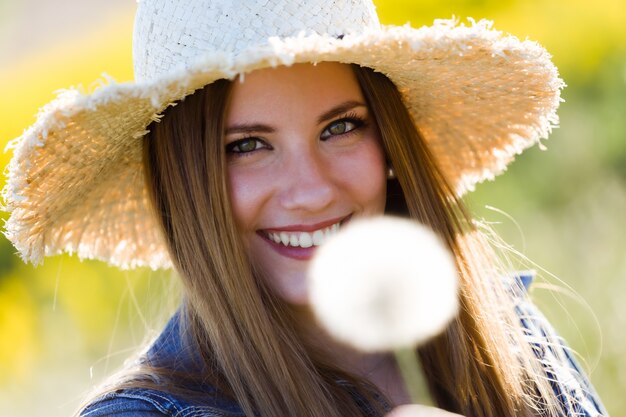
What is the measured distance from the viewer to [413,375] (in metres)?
2.70

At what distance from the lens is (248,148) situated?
2408 millimetres

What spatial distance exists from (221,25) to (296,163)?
1.28 feet

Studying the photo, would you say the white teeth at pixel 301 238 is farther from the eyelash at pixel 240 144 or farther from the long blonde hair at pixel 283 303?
the eyelash at pixel 240 144

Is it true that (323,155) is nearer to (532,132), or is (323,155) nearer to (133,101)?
(133,101)

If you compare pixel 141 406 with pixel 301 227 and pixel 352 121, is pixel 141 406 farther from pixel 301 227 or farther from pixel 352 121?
pixel 352 121

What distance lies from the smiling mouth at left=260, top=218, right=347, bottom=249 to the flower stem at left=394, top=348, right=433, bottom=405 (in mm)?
473

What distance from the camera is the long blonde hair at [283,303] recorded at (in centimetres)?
234

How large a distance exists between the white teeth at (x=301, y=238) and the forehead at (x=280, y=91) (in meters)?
0.33

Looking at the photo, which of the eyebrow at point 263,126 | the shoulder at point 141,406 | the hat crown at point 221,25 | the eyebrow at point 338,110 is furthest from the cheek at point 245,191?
the shoulder at point 141,406

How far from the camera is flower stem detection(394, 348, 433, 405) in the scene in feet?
8.69

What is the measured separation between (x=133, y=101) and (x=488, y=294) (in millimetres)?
1139

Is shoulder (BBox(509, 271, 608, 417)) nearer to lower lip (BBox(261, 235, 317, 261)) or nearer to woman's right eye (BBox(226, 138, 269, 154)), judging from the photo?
lower lip (BBox(261, 235, 317, 261))

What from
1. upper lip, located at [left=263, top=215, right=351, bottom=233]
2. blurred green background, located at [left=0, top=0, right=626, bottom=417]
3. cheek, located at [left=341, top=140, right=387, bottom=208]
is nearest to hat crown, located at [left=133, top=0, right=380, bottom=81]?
cheek, located at [left=341, top=140, right=387, bottom=208]

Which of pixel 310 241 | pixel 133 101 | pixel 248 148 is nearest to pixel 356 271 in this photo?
pixel 310 241
